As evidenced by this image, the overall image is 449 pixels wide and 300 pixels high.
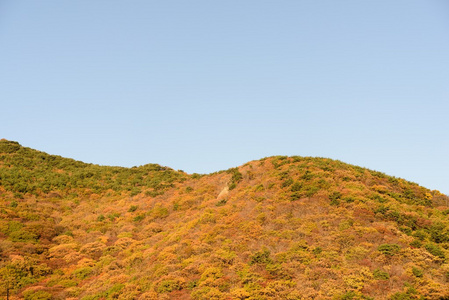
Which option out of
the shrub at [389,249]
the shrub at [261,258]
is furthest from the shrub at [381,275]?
the shrub at [261,258]

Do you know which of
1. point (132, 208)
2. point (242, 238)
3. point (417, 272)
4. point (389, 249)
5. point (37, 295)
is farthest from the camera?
point (132, 208)

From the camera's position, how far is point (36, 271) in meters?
26.2

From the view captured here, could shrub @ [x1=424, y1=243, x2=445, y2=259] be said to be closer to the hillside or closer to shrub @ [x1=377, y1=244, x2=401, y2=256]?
the hillside

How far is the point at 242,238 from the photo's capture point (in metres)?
25.6

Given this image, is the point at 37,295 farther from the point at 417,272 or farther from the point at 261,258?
the point at 417,272

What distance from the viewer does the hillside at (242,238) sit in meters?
19.2

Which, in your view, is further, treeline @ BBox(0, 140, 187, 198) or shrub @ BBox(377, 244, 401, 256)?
treeline @ BBox(0, 140, 187, 198)

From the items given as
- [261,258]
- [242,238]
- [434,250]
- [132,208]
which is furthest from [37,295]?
[434,250]

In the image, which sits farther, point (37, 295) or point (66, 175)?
point (66, 175)

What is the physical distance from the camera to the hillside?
→ 19.2 m

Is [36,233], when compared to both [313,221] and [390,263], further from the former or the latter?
[390,263]

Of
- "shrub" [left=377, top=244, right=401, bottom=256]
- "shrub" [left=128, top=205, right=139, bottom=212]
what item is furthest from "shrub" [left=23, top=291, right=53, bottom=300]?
"shrub" [left=377, top=244, right=401, bottom=256]

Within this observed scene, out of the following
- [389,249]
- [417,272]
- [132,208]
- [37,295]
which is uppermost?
[132,208]

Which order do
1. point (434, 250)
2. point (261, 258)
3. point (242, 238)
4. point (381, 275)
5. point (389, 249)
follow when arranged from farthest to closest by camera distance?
point (242, 238)
point (261, 258)
point (389, 249)
point (434, 250)
point (381, 275)
